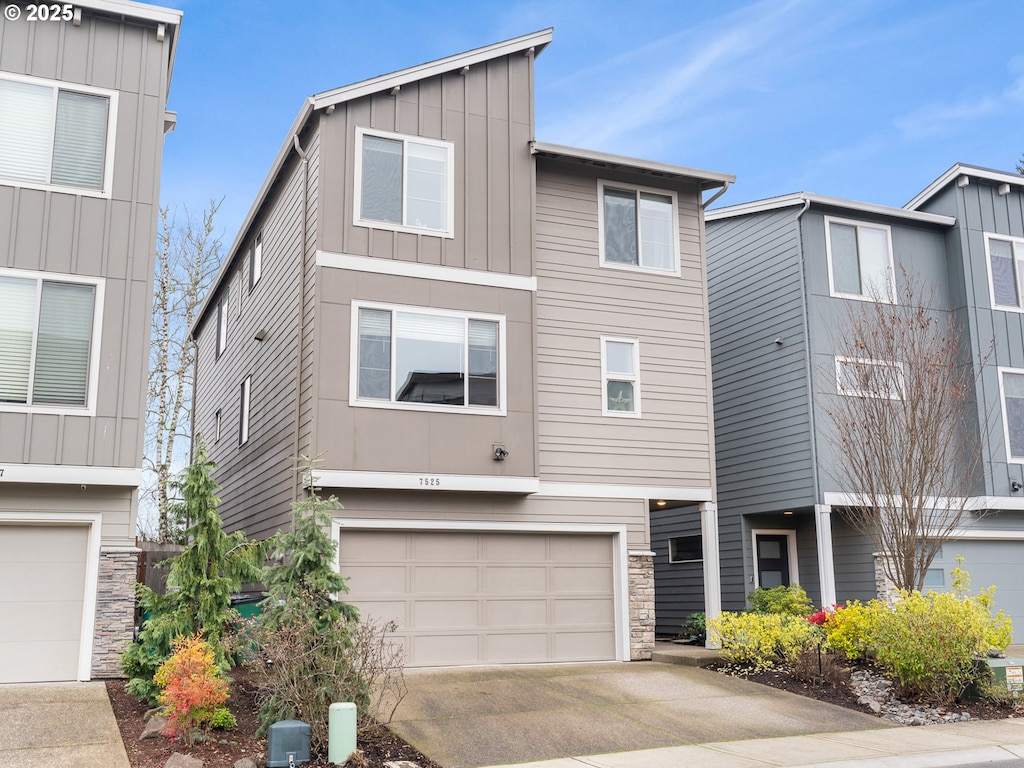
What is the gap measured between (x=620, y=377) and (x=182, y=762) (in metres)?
9.04

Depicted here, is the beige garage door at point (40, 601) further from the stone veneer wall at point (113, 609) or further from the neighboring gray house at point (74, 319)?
the stone veneer wall at point (113, 609)

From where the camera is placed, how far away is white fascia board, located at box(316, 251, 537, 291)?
13609 mm

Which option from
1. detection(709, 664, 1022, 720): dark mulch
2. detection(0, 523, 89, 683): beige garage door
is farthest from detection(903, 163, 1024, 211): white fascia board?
detection(0, 523, 89, 683): beige garage door

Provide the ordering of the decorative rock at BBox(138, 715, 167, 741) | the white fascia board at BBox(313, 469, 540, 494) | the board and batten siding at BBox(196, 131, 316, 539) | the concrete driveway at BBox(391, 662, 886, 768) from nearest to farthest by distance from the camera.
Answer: the decorative rock at BBox(138, 715, 167, 741), the concrete driveway at BBox(391, 662, 886, 768), the white fascia board at BBox(313, 469, 540, 494), the board and batten siding at BBox(196, 131, 316, 539)

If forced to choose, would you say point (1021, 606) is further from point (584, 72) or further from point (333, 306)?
point (584, 72)

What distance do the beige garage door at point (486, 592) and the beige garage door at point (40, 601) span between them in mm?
3341

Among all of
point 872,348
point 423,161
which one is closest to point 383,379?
point 423,161

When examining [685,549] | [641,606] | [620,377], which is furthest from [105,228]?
[685,549]

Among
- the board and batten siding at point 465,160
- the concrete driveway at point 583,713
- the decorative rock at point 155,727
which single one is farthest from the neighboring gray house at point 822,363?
the decorative rock at point 155,727

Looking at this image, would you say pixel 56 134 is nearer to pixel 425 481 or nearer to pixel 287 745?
pixel 425 481

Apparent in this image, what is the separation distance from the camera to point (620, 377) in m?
15.6

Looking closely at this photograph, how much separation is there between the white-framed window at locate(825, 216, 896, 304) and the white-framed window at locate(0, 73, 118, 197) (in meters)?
12.0

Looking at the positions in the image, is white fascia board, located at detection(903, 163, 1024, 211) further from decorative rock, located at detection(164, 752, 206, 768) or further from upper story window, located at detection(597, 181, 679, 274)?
decorative rock, located at detection(164, 752, 206, 768)

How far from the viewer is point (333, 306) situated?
13453 mm
